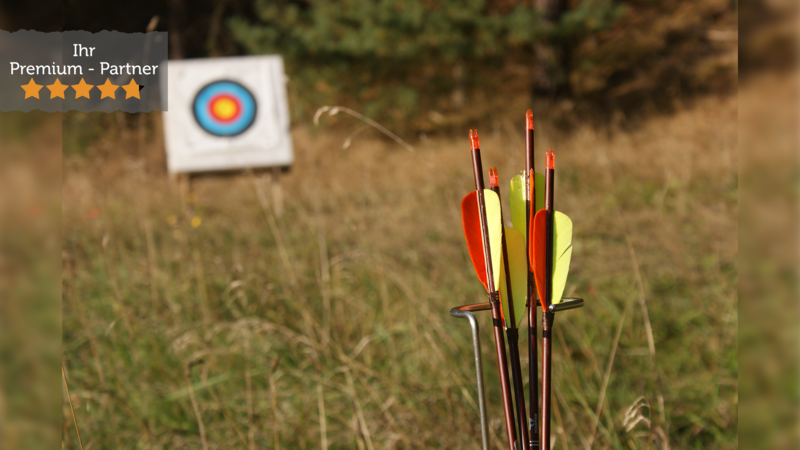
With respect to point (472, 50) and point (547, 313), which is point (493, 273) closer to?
point (547, 313)

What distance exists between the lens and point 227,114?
3.55 meters

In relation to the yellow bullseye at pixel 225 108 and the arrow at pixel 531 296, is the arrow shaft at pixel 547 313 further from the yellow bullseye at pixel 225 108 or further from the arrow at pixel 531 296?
the yellow bullseye at pixel 225 108

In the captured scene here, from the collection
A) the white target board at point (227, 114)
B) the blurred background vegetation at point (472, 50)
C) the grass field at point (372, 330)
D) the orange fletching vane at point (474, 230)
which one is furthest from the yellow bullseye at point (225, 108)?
the orange fletching vane at point (474, 230)

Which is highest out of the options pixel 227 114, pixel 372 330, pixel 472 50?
pixel 472 50

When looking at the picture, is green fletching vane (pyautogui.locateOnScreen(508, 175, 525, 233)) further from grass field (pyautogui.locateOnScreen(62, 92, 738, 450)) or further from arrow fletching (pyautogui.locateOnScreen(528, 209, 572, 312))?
grass field (pyautogui.locateOnScreen(62, 92, 738, 450))

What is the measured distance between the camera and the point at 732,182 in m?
2.68

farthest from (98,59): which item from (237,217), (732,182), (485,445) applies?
(732,182)

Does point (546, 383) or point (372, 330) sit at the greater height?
point (546, 383)

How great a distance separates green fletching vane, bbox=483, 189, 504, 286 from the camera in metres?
0.35

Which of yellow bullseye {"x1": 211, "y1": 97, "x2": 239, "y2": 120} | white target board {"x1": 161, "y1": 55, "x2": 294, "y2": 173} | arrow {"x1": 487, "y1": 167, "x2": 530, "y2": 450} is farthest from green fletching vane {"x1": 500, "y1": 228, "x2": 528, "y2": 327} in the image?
yellow bullseye {"x1": 211, "y1": 97, "x2": 239, "y2": 120}

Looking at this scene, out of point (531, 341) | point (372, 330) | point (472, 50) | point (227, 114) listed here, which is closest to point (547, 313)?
point (531, 341)

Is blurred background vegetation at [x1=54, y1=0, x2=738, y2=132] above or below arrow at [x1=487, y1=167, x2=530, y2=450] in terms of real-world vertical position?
above

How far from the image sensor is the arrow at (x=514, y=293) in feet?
1.14

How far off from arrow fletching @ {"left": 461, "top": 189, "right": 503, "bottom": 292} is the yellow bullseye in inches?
135
